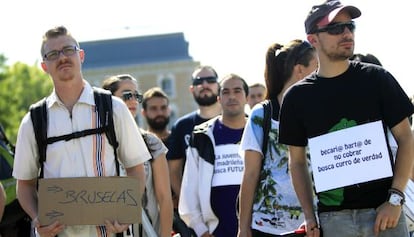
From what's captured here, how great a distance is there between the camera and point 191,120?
975 cm

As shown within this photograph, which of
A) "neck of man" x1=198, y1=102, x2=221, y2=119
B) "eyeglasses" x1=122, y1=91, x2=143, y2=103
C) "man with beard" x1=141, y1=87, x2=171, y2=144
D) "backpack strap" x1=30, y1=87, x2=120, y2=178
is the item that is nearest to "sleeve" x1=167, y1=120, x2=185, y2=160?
"neck of man" x1=198, y1=102, x2=221, y2=119

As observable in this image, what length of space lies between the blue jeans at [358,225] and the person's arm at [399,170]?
0.15ft

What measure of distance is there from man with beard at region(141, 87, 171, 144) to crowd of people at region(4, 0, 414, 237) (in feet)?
10.9

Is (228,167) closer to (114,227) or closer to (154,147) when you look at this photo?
(154,147)

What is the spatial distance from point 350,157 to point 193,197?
3.10 m

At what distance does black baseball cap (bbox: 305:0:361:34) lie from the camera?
17.8 feet

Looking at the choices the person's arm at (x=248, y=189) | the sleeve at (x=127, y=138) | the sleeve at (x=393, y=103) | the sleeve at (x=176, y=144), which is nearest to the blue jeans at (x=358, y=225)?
the sleeve at (x=393, y=103)

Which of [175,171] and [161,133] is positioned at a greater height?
[161,133]

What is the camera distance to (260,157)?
6.49m

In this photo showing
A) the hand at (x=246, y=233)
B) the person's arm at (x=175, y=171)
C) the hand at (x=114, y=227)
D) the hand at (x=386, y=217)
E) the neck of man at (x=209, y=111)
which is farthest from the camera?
the neck of man at (x=209, y=111)

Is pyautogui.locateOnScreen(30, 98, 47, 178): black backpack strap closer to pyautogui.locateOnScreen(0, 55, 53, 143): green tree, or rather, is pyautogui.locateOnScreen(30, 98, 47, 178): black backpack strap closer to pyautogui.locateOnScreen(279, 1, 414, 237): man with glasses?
pyautogui.locateOnScreen(279, 1, 414, 237): man with glasses

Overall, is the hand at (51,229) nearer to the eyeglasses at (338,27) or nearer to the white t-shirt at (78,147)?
the white t-shirt at (78,147)

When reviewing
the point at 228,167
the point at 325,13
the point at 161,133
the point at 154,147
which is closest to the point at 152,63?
the point at 161,133

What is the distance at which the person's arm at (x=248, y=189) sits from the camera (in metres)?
6.45
